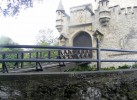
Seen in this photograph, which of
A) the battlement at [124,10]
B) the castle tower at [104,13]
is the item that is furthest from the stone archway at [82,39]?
the battlement at [124,10]

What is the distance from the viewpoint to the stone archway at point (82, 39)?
1024 inches

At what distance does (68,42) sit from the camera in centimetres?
2686

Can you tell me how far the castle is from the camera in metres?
23.8

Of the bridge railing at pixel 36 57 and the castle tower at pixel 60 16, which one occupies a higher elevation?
the castle tower at pixel 60 16

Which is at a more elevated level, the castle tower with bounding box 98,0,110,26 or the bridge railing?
the castle tower with bounding box 98,0,110,26

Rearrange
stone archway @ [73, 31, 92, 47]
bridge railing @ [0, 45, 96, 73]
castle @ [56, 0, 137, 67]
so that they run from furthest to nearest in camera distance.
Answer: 1. stone archway @ [73, 31, 92, 47]
2. castle @ [56, 0, 137, 67]
3. bridge railing @ [0, 45, 96, 73]

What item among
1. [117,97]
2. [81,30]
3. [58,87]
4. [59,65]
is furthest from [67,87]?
[81,30]

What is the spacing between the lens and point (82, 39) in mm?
26500

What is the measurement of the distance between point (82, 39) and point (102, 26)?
97.1 inches

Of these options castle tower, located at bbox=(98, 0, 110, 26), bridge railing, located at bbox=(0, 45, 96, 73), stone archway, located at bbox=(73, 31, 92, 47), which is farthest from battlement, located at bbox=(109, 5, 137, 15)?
bridge railing, located at bbox=(0, 45, 96, 73)

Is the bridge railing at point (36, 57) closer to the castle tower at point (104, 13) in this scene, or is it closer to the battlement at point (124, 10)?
the castle tower at point (104, 13)

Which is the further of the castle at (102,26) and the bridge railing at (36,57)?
the castle at (102,26)

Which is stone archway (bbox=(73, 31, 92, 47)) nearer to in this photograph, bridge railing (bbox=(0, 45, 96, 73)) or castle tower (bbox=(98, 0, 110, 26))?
bridge railing (bbox=(0, 45, 96, 73))

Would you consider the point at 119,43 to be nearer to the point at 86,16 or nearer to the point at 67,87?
the point at 86,16
